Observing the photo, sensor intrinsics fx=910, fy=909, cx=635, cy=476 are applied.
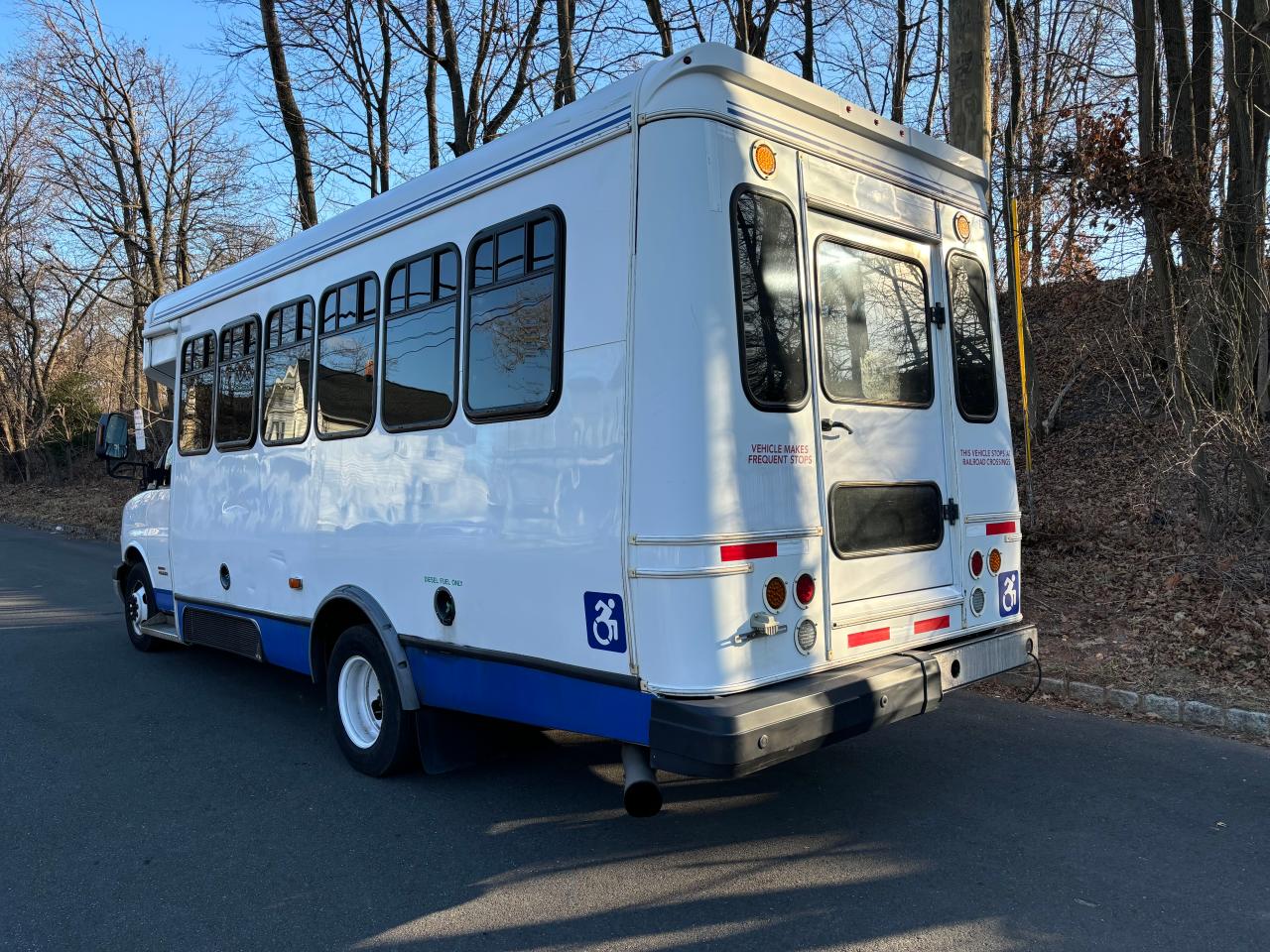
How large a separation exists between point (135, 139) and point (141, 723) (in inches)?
848

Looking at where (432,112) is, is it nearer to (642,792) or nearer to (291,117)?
(291,117)

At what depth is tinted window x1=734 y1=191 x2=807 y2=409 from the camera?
11.7ft

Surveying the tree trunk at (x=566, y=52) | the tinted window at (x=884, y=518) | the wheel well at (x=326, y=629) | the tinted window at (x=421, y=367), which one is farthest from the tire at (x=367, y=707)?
the tree trunk at (x=566, y=52)

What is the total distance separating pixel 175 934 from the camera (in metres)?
3.35

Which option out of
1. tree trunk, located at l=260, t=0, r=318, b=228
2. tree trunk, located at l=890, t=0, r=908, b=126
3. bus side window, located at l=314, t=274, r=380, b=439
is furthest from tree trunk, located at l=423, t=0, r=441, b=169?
bus side window, located at l=314, t=274, r=380, b=439

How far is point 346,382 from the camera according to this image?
16.9 ft

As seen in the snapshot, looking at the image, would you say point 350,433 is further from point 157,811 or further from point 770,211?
point 770,211

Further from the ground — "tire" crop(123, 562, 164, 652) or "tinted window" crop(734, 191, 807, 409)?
"tinted window" crop(734, 191, 807, 409)

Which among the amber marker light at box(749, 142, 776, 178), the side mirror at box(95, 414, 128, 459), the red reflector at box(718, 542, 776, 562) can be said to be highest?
the amber marker light at box(749, 142, 776, 178)

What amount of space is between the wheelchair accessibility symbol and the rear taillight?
705 mm

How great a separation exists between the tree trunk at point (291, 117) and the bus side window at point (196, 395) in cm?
1045

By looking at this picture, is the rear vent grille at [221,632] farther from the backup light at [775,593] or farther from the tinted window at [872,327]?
the tinted window at [872,327]

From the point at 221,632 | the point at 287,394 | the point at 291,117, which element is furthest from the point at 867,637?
the point at 291,117

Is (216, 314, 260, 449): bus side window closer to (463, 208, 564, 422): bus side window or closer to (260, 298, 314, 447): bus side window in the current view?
(260, 298, 314, 447): bus side window
